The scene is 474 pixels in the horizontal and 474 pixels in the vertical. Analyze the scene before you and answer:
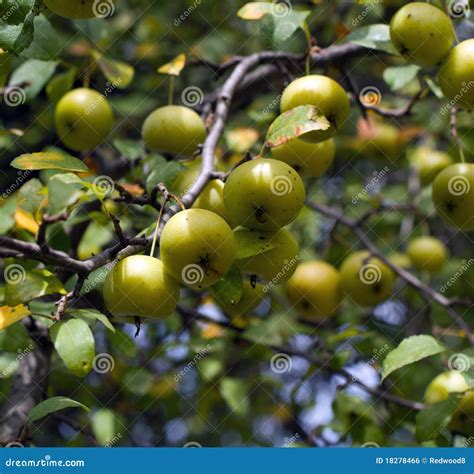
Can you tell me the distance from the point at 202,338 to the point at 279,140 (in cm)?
136

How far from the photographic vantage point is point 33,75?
95.9 inches

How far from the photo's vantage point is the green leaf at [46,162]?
1545 millimetres

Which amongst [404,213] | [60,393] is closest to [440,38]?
[404,213]

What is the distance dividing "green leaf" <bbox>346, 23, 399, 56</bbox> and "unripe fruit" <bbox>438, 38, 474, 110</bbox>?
0.30 metres

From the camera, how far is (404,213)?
3367 millimetres

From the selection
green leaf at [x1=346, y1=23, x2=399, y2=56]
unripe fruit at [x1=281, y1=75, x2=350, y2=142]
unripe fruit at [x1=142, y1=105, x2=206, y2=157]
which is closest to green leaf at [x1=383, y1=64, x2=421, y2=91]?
green leaf at [x1=346, y1=23, x2=399, y2=56]

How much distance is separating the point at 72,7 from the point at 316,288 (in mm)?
1418

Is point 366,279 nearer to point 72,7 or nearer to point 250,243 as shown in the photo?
point 250,243

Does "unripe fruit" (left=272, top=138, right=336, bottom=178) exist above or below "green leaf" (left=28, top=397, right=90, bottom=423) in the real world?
above

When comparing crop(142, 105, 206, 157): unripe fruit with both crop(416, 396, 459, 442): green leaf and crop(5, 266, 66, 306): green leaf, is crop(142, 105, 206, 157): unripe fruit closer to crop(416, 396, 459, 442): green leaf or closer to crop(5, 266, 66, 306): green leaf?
crop(5, 266, 66, 306): green leaf

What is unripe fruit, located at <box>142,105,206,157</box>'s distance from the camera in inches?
80.4

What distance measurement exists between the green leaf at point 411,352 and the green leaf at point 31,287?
779 mm

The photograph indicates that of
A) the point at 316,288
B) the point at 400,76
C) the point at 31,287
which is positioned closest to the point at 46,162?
the point at 31,287

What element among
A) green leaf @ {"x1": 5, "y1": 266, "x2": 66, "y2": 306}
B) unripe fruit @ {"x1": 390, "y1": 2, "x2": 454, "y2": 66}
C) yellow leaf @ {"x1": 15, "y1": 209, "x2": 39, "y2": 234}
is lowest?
yellow leaf @ {"x1": 15, "y1": 209, "x2": 39, "y2": 234}
